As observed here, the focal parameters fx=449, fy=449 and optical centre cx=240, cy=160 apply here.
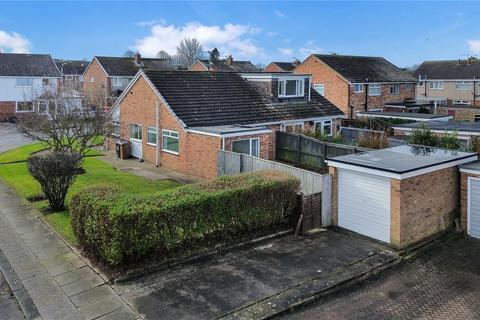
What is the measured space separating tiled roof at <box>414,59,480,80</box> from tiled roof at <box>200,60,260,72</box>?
24384mm

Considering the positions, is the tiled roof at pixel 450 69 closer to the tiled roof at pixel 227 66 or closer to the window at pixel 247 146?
the tiled roof at pixel 227 66

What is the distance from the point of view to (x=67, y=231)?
1271 cm

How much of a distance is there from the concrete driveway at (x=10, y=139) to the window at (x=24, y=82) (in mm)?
8631

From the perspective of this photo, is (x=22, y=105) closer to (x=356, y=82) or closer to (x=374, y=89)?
(x=356, y=82)

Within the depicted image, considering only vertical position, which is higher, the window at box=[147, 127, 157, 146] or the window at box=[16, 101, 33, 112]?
the window at box=[16, 101, 33, 112]

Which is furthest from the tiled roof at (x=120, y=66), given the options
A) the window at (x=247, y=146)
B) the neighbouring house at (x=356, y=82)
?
the window at (x=247, y=146)

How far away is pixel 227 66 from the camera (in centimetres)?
6419

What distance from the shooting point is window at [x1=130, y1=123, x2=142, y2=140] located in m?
25.4

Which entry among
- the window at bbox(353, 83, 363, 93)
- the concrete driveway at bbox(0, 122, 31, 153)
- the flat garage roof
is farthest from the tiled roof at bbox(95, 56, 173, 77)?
the flat garage roof

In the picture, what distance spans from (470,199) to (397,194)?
2965 millimetres

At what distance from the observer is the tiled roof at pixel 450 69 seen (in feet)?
175

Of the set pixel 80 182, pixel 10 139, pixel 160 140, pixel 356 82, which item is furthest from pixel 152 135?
pixel 356 82

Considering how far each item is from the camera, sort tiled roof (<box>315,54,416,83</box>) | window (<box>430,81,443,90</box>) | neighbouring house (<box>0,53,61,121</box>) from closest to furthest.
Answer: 1. tiled roof (<box>315,54,416,83</box>)
2. neighbouring house (<box>0,53,61,121</box>)
3. window (<box>430,81,443,90</box>)

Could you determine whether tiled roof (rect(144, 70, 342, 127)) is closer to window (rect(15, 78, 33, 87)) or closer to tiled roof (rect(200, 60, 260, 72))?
tiled roof (rect(200, 60, 260, 72))
